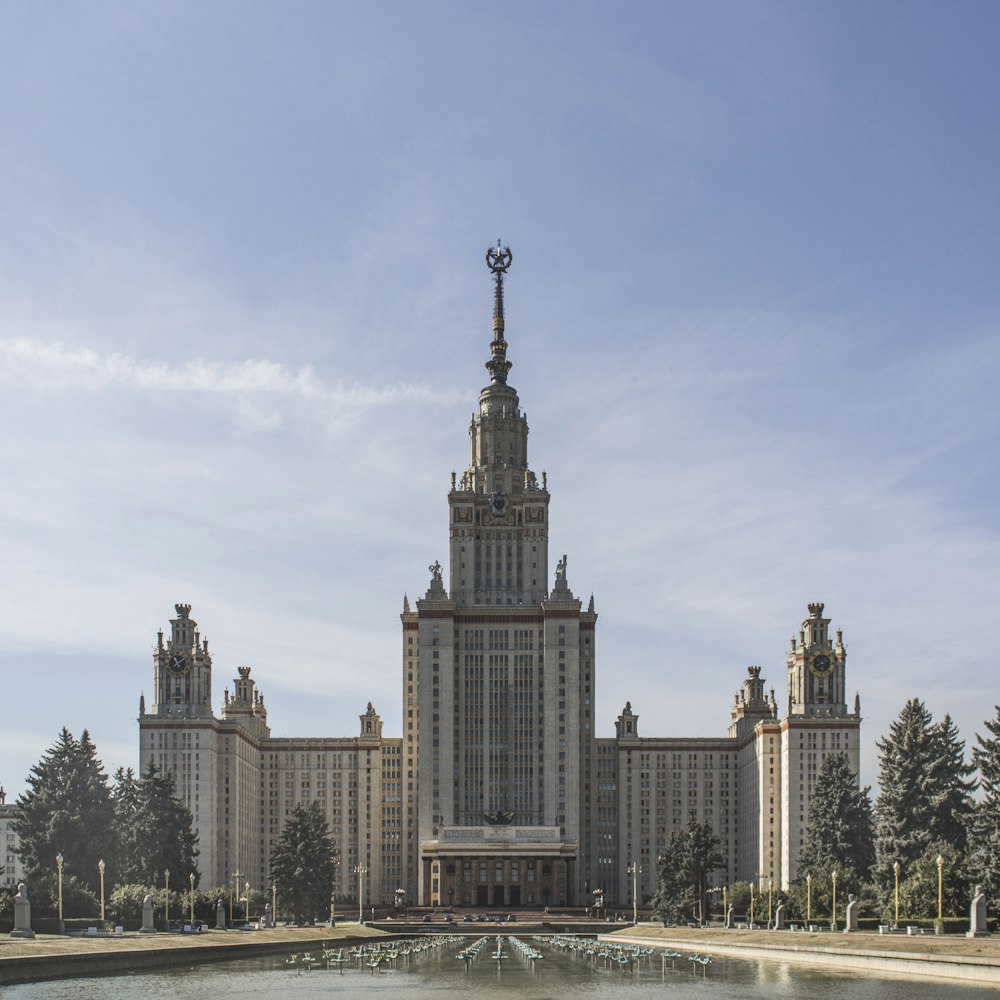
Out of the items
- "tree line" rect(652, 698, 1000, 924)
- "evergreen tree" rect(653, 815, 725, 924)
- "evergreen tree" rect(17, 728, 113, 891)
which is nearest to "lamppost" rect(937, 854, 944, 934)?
"tree line" rect(652, 698, 1000, 924)

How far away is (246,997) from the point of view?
6562 centimetres

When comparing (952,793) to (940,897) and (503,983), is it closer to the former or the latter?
(940,897)

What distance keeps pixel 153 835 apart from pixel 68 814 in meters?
24.4

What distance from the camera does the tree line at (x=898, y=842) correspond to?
336 feet

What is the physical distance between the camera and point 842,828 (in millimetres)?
160125

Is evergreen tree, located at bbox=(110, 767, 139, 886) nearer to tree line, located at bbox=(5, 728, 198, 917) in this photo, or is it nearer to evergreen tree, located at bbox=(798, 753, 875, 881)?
tree line, located at bbox=(5, 728, 198, 917)

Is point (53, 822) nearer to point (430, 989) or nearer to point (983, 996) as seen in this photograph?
point (430, 989)

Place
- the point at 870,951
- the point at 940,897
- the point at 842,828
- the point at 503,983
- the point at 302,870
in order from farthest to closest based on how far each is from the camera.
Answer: the point at 302,870 < the point at 842,828 < the point at 940,897 < the point at 870,951 < the point at 503,983

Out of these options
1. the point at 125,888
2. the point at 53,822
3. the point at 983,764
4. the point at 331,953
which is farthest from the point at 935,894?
the point at 53,822

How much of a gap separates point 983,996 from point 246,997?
31.5 m

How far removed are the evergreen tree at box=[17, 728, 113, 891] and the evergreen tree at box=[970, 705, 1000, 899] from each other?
3138 inches

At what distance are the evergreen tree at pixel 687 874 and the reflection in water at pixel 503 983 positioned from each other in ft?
208

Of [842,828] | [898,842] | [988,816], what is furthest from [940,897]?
[842,828]

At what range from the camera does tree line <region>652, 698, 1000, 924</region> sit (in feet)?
336
